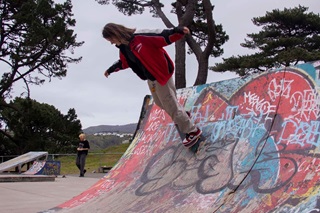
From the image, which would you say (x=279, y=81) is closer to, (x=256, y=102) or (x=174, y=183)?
(x=256, y=102)

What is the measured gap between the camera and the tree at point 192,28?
14031 millimetres

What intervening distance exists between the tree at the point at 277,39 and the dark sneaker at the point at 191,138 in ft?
59.4

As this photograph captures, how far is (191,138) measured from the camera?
13.2 feet

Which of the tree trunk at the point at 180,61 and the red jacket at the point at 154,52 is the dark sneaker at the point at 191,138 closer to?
the red jacket at the point at 154,52

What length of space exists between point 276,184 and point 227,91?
5.22ft

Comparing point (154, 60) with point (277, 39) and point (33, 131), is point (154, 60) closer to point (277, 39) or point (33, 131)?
point (277, 39)

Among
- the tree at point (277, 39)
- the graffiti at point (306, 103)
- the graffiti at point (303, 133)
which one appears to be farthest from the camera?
the tree at point (277, 39)

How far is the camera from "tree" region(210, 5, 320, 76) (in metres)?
22.4

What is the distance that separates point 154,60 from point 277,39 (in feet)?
67.8

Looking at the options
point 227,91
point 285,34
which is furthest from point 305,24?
point 227,91

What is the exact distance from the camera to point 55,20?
2609 cm

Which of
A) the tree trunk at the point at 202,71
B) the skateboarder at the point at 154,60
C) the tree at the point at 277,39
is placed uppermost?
the tree at the point at 277,39

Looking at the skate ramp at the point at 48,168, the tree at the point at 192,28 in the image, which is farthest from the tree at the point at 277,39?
the skate ramp at the point at 48,168

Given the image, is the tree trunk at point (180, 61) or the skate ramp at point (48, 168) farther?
the tree trunk at point (180, 61)
